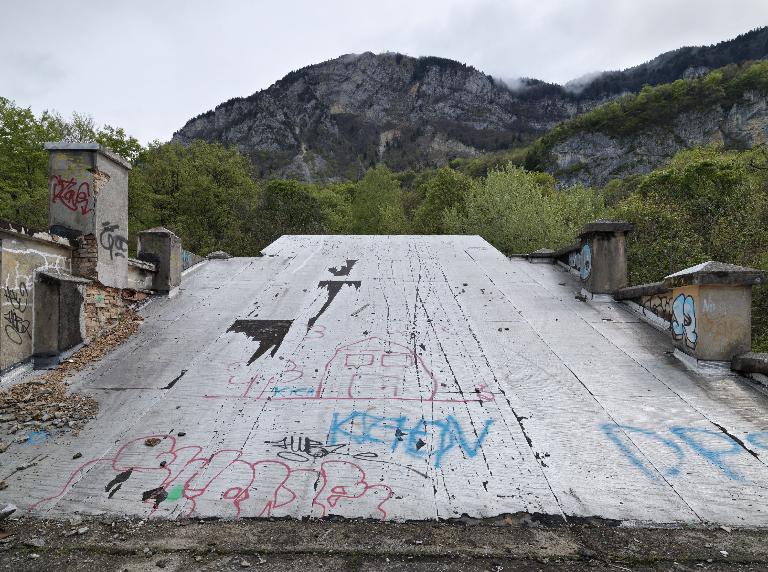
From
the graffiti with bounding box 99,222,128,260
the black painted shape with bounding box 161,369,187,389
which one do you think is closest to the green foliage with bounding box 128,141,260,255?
the graffiti with bounding box 99,222,128,260

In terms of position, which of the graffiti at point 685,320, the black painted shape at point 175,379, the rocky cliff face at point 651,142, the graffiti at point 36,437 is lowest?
the graffiti at point 36,437

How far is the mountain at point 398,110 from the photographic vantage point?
12669 cm

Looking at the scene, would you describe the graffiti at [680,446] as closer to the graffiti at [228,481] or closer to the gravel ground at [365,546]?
the gravel ground at [365,546]

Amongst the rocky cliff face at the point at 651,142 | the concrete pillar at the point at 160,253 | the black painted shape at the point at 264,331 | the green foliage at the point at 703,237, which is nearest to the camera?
the black painted shape at the point at 264,331

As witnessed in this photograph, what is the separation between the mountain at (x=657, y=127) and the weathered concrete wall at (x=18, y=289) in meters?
83.3

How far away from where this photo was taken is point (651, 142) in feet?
266

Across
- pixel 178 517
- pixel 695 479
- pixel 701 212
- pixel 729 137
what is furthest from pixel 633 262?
pixel 729 137

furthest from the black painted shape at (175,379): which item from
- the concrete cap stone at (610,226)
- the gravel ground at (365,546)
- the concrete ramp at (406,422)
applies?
the concrete cap stone at (610,226)

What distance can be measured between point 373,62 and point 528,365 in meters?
176

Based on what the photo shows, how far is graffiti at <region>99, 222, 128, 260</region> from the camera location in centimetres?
712

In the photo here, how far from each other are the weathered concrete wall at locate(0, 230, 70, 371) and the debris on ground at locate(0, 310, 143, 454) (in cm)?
42

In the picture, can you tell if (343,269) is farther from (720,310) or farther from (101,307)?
(720,310)

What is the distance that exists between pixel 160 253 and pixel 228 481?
5.98 meters

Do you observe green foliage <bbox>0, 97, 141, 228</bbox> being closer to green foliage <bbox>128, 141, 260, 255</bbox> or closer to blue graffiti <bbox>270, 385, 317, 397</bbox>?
green foliage <bbox>128, 141, 260, 255</bbox>
